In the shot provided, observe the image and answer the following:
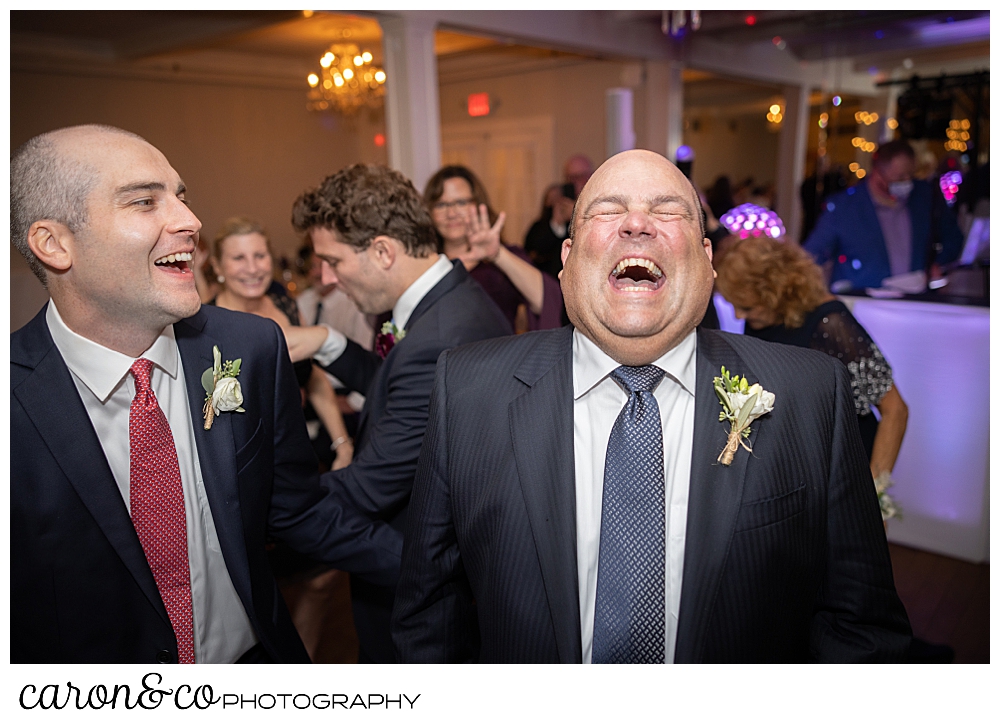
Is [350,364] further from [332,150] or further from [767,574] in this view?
[332,150]

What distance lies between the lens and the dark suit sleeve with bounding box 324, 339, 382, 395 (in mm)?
2168

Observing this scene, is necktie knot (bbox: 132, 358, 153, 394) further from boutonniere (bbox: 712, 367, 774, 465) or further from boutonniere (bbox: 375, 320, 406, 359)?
boutonniere (bbox: 712, 367, 774, 465)

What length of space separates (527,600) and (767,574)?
40 cm

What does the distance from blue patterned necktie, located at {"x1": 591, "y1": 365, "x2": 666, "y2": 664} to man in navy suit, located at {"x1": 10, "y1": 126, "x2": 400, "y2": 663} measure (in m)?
0.71

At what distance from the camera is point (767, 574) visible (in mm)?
1188

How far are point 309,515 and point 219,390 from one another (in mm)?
397

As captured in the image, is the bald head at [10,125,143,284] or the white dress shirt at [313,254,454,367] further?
the white dress shirt at [313,254,454,367]

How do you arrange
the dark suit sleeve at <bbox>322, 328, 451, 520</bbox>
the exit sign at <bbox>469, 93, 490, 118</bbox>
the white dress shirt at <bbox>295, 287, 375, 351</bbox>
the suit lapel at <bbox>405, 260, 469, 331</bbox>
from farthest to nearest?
the exit sign at <bbox>469, 93, 490, 118</bbox> < the white dress shirt at <bbox>295, 287, 375, 351</bbox> < the suit lapel at <bbox>405, 260, 469, 331</bbox> < the dark suit sleeve at <bbox>322, 328, 451, 520</bbox>

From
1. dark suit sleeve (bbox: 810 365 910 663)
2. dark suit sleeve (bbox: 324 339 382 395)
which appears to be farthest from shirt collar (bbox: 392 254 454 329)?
dark suit sleeve (bbox: 810 365 910 663)

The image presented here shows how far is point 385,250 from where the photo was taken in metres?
1.99

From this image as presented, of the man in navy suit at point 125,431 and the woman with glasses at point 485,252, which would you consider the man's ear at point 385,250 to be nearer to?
the man in navy suit at point 125,431

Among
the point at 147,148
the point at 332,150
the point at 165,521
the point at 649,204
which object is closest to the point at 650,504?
the point at 649,204

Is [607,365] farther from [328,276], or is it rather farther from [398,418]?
[328,276]
